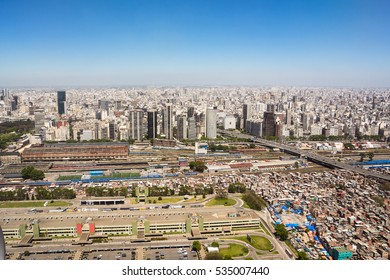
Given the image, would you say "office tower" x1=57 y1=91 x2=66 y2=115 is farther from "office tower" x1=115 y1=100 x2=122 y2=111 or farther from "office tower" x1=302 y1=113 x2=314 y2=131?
"office tower" x1=302 y1=113 x2=314 y2=131

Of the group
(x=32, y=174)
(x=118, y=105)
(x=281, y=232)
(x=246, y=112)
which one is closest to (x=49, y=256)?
(x=281, y=232)

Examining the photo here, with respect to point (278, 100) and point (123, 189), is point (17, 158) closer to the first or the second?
point (123, 189)

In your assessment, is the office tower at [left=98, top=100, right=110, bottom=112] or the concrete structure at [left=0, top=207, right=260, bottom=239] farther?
the office tower at [left=98, top=100, right=110, bottom=112]

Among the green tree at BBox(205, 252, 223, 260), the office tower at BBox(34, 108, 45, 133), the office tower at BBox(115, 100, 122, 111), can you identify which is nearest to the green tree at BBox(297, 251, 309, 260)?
the green tree at BBox(205, 252, 223, 260)

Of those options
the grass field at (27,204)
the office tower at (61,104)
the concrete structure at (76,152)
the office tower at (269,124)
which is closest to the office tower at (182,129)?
the office tower at (269,124)

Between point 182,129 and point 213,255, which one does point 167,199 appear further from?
point 182,129

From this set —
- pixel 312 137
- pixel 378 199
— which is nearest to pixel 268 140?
pixel 312 137

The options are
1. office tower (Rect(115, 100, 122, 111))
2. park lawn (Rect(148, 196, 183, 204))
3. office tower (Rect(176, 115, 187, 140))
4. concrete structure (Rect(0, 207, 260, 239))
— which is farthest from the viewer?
office tower (Rect(115, 100, 122, 111))
